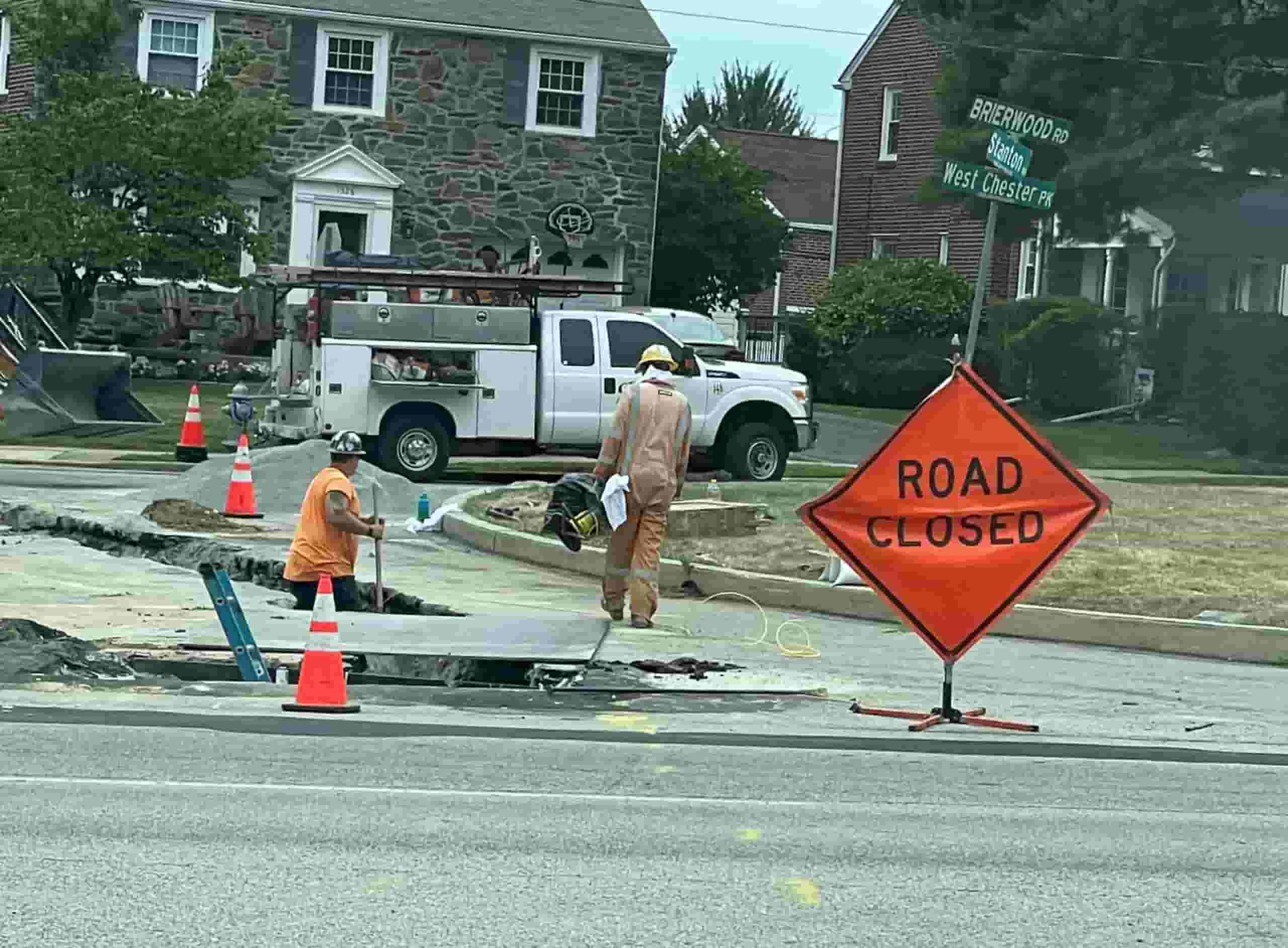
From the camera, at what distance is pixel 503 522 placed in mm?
19125

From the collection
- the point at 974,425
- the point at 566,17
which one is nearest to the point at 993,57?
the point at 566,17

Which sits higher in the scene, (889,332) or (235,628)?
(889,332)

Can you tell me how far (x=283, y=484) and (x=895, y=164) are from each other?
27704mm

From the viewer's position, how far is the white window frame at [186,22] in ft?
121

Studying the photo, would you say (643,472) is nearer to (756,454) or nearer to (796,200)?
(756,454)

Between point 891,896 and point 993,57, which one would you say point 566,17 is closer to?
point 993,57

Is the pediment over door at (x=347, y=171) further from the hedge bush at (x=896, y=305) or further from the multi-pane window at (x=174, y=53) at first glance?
the hedge bush at (x=896, y=305)

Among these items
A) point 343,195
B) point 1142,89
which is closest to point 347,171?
point 343,195

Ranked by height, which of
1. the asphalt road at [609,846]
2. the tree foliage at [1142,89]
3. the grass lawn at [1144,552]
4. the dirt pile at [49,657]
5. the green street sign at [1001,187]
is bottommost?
the dirt pile at [49,657]

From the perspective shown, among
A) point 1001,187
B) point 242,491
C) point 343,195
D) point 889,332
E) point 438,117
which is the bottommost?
point 242,491

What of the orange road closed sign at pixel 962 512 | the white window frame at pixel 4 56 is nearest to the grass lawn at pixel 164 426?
the white window frame at pixel 4 56

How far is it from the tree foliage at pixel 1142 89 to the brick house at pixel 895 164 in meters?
10.9

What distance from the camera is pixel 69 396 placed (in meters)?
27.9

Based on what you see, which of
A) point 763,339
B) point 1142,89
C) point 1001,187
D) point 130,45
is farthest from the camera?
point 763,339
